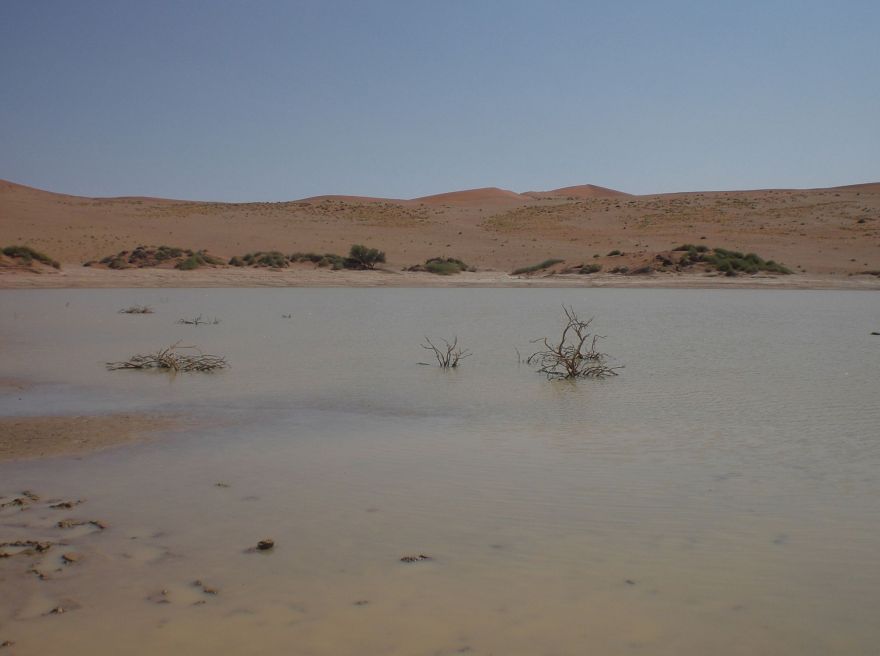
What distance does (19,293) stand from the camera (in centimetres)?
2220

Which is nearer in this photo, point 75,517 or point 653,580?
point 653,580

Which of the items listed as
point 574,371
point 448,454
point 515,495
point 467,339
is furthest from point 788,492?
point 467,339

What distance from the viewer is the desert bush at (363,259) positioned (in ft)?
97.4

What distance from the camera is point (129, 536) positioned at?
12.5 feet

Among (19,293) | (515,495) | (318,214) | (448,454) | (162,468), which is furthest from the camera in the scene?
(318,214)

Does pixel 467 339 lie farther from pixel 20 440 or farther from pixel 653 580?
pixel 653 580

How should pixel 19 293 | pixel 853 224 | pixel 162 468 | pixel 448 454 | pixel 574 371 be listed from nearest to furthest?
1. pixel 162 468
2. pixel 448 454
3. pixel 574 371
4. pixel 19 293
5. pixel 853 224

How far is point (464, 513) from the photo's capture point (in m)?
4.17

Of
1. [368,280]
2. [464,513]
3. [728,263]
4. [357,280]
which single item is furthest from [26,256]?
[464,513]

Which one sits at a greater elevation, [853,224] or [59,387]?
[853,224]

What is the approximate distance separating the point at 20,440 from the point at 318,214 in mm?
45281

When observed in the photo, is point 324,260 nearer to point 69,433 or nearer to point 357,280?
point 357,280

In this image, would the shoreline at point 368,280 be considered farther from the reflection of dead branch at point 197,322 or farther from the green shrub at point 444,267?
the reflection of dead branch at point 197,322

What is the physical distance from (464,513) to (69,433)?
3.23 meters
